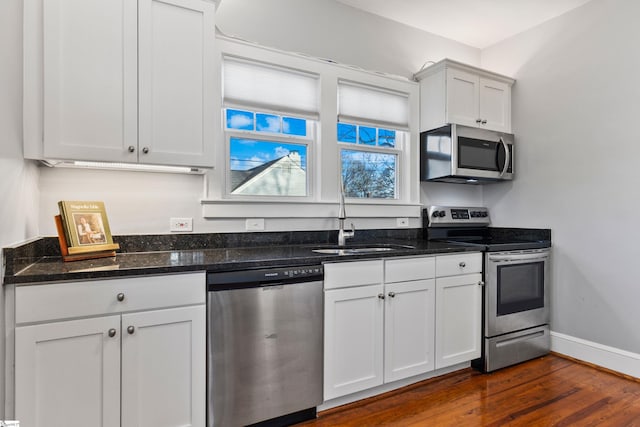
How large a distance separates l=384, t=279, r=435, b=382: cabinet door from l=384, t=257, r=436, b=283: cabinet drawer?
4 cm

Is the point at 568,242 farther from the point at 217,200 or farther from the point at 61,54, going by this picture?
the point at 61,54

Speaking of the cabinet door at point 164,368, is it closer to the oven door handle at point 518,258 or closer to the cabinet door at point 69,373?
the cabinet door at point 69,373

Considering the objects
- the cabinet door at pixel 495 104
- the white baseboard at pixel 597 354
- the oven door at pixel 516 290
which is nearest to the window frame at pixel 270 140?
the oven door at pixel 516 290

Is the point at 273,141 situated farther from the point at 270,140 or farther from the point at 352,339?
the point at 352,339

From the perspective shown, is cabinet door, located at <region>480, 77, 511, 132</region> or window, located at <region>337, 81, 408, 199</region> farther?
cabinet door, located at <region>480, 77, 511, 132</region>

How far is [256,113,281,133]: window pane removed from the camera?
261cm

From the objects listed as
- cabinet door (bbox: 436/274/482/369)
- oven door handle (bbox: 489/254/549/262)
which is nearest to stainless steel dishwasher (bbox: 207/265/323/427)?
cabinet door (bbox: 436/274/482/369)

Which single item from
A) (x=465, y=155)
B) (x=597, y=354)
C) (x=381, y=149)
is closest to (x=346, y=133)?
(x=381, y=149)

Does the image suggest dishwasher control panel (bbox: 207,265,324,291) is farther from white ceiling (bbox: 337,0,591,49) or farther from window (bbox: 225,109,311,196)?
white ceiling (bbox: 337,0,591,49)

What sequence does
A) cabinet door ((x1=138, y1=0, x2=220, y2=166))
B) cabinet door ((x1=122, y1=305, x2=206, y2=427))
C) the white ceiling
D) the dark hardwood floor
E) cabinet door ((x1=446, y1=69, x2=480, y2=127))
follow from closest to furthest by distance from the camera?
cabinet door ((x1=122, y1=305, x2=206, y2=427)) → cabinet door ((x1=138, y1=0, x2=220, y2=166)) → the dark hardwood floor → the white ceiling → cabinet door ((x1=446, y1=69, x2=480, y2=127))

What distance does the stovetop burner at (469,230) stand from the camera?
3.17 meters

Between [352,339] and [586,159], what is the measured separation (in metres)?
2.39

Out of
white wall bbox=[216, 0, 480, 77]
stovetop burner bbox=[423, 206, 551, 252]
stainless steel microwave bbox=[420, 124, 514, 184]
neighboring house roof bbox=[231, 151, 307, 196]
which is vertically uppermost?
white wall bbox=[216, 0, 480, 77]

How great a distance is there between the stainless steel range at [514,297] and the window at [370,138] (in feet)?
1.84
